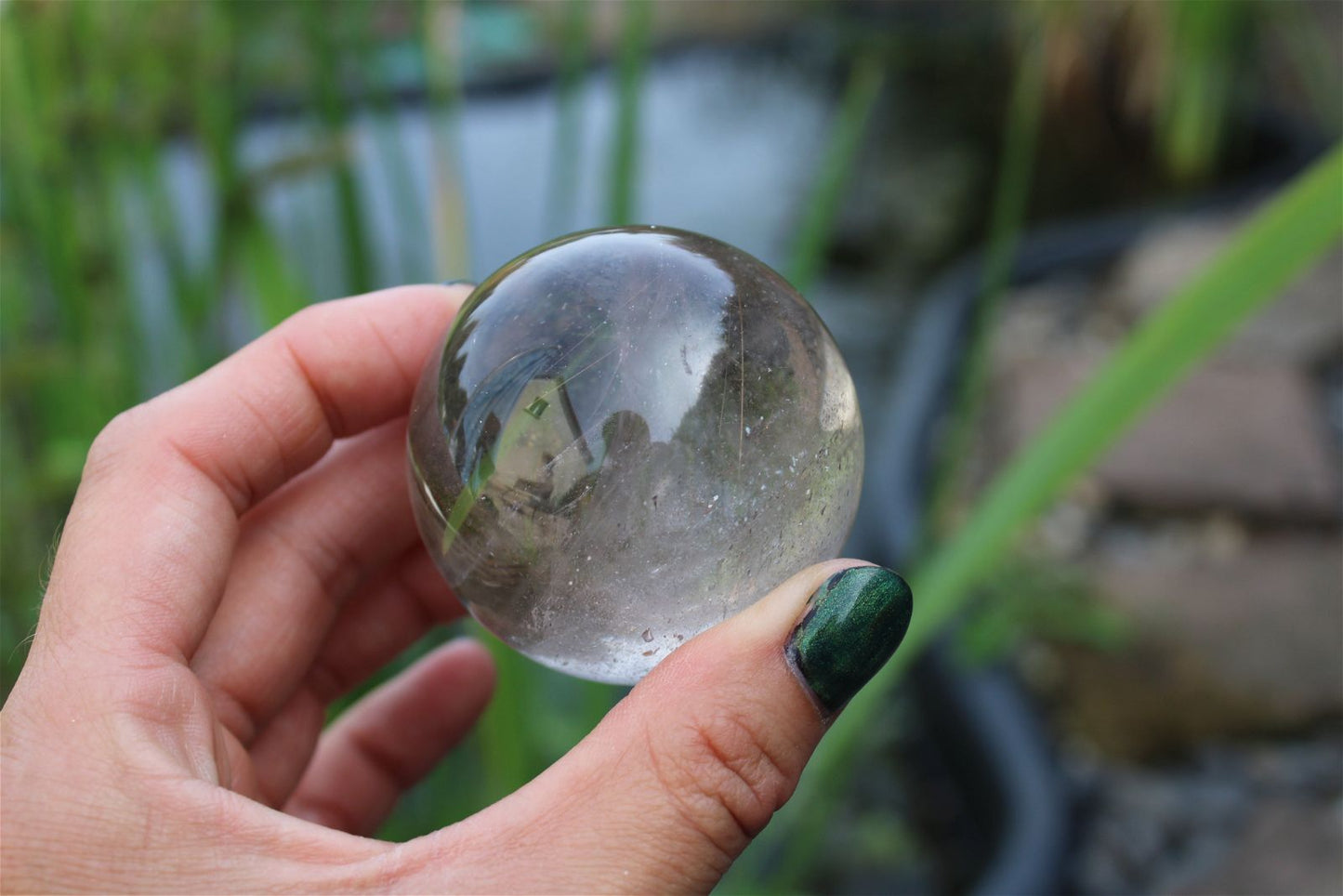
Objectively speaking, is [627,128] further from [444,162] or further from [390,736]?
[390,736]

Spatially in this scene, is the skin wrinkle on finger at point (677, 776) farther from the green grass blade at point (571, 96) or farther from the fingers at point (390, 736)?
the green grass blade at point (571, 96)

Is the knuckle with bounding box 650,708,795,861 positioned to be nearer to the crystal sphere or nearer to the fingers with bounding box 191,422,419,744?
the crystal sphere

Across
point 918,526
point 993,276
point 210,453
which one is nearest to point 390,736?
point 210,453

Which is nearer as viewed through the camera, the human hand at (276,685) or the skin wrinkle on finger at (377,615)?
the human hand at (276,685)

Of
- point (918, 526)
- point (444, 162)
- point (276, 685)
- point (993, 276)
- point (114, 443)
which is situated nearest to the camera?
point (114, 443)

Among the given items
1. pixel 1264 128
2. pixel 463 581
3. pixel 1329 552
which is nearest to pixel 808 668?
pixel 463 581

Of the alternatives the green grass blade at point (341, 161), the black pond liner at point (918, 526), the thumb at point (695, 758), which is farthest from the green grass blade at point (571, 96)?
the black pond liner at point (918, 526)

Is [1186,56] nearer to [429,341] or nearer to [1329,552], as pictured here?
[1329,552]
